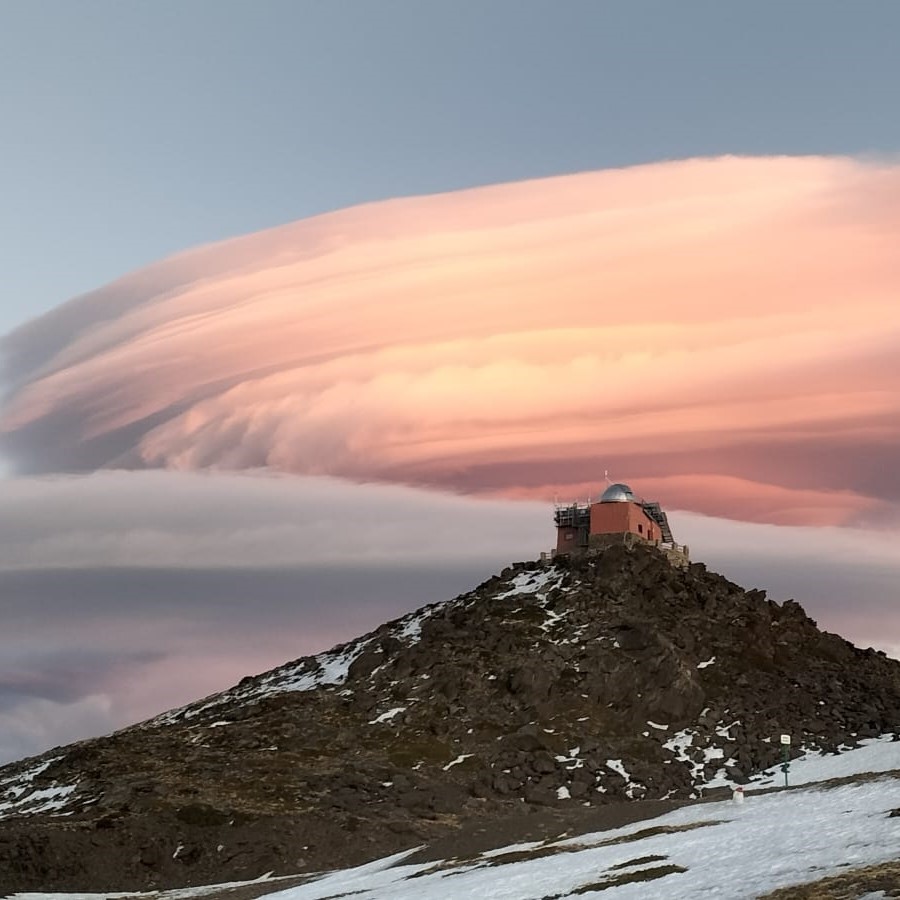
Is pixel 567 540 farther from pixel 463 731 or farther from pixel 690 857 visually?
pixel 690 857

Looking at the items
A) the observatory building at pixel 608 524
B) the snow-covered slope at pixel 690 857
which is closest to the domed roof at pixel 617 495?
the observatory building at pixel 608 524

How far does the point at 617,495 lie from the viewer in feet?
500

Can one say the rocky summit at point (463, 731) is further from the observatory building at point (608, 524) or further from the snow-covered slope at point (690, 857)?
the snow-covered slope at point (690, 857)

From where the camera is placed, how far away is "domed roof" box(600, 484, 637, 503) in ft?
500

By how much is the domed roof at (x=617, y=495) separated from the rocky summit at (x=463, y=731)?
5996 mm

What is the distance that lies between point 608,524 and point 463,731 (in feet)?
134

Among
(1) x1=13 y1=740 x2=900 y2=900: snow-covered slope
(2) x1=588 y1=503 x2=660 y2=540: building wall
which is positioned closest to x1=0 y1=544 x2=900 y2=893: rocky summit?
(2) x1=588 y1=503 x2=660 y2=540: building wall

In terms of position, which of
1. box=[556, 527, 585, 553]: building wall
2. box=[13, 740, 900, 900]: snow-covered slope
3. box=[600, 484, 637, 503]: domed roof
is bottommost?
box=[13, 740, 900, 900]: snow-covered slope

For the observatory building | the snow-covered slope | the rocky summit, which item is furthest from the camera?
the observatory building

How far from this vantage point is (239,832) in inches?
3706

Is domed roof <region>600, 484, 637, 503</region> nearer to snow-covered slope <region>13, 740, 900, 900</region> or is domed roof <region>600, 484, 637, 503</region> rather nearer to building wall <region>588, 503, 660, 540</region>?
building wall <region>588, 503, 660, 540</region>

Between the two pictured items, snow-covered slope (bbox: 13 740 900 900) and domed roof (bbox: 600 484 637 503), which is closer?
snow-covered slope (bbox: 13 740 900 900)

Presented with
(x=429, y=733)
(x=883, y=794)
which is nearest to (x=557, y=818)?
(x=883, y=794)

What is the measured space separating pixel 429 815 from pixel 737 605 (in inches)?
2088
